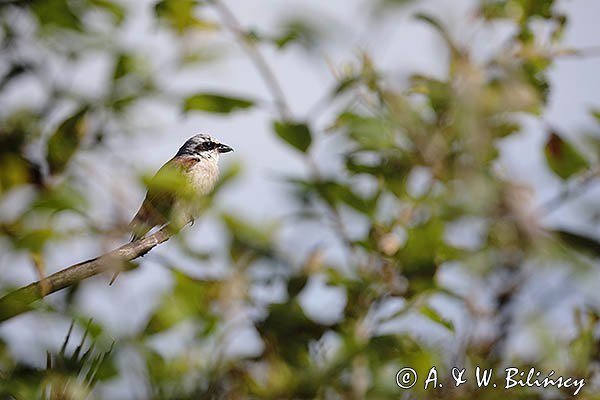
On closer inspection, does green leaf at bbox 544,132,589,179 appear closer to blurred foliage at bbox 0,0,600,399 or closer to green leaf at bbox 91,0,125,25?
blurred foliage at bbox 0,0,600,399

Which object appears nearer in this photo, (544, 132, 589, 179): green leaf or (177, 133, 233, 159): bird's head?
(544, 132, 589, 179): green leaf

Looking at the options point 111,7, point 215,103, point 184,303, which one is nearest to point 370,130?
point 215,103

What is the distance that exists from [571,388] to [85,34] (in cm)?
173

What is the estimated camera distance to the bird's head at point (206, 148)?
4.69 m

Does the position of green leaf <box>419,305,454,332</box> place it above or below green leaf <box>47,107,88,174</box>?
below

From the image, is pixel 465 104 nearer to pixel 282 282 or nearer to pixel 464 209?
pixel 464 209

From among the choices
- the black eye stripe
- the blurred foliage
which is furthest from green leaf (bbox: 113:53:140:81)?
the black eye stripe

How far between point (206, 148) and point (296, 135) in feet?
8.78

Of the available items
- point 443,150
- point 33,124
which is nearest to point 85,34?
point 33,124

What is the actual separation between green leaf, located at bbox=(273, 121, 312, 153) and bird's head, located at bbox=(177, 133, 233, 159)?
250 cm

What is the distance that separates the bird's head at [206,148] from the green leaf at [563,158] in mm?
2578

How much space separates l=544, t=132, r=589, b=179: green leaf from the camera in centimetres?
229

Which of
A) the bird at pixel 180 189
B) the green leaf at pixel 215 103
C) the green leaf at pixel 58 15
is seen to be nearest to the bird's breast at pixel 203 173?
the bird at pixel 180 189

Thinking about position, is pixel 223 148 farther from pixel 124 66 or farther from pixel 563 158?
pixel 563 158
